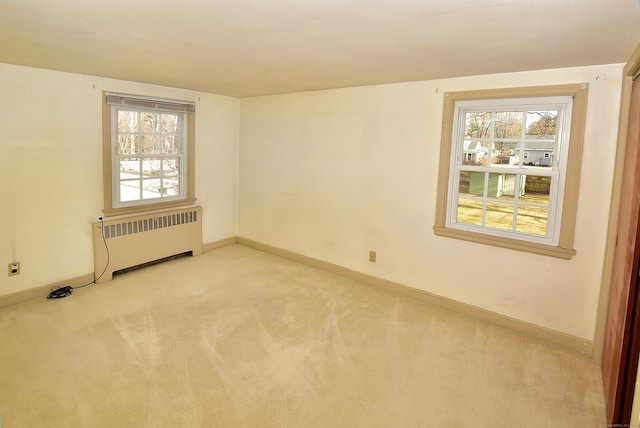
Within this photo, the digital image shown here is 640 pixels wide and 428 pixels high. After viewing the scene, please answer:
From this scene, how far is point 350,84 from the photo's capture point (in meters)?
3.92

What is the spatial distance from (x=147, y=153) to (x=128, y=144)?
244 millimetres

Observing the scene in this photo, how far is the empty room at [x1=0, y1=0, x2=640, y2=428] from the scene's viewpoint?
6.90 ft

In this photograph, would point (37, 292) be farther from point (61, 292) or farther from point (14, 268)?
point (14, 268)

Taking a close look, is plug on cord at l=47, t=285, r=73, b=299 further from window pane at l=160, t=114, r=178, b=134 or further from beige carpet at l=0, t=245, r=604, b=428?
window pane at l=160, t=114, r=178, b=134

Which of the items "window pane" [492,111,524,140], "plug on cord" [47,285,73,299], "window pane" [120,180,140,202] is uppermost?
"window pane" [492,111,524,140]

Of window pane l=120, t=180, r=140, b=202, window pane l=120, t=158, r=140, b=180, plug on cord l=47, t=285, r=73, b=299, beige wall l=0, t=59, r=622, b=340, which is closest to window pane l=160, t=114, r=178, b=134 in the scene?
beige wall l=0, t=59, r=622, b=340

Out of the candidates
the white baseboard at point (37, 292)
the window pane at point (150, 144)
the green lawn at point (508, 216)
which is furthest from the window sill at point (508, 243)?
the white baseboard at point (37, 292)

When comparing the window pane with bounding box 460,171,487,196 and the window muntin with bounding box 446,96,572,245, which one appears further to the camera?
the window pane with bounding box 460,171,487,196

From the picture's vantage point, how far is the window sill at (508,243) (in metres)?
2.96

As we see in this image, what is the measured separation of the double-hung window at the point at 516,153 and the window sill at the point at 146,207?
3.18 meters

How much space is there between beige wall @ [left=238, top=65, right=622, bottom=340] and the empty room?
2cm

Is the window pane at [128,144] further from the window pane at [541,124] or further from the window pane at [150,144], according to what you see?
the window pane at [541,124]

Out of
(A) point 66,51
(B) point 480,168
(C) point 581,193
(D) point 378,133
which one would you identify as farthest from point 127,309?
(C) point 581,193

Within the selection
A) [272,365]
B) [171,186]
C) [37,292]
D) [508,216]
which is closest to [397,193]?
[272,365]
